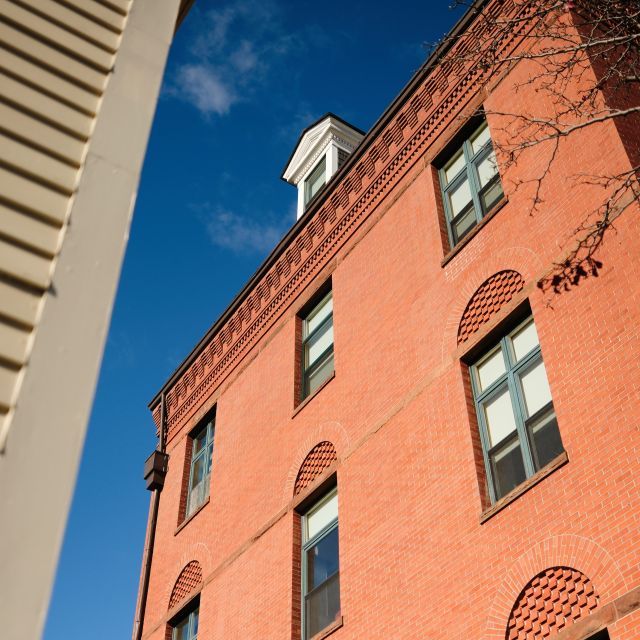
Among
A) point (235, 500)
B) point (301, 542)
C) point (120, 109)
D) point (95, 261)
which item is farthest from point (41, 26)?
point (235, 500)

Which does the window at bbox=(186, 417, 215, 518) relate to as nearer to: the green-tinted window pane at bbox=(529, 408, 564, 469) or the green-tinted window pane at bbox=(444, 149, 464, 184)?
the green-tinted window pane at bbox=(444, 149, 464, 184)

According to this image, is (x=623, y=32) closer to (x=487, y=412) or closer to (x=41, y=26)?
(x=487, y=412)

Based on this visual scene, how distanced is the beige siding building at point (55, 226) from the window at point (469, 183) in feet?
28.9

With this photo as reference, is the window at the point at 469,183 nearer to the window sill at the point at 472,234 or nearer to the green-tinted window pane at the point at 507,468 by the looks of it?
the window sill at the point at 472,234

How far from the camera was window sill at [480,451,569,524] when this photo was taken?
30.9 ft

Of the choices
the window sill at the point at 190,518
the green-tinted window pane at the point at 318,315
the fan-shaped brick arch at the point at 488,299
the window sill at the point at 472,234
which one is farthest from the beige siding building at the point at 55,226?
the window sill at the point at 190,518

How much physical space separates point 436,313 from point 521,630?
497cm

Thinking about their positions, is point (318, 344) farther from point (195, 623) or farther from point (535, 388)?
point (535, 388)

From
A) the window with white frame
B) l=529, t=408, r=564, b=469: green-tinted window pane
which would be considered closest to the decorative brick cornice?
the window with white frame

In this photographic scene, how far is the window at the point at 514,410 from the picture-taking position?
10.2 metres

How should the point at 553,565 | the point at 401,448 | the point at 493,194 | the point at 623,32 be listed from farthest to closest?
the point at 493,194 < the point at 401,448 < the point at 623,32 < the point at 553,565

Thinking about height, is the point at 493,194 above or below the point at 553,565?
above

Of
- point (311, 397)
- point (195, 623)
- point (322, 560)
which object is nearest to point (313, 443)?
point (311, 397)

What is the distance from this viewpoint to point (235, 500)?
634 inches
